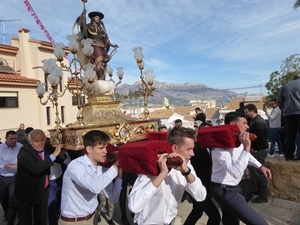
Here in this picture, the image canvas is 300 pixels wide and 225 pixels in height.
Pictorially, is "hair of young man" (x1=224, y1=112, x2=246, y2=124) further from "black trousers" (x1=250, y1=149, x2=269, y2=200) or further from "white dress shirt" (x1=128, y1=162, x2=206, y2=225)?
"black trousers" (x1=250, y1=149, x2=269, y2=200)

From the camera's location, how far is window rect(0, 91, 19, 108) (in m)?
17.9

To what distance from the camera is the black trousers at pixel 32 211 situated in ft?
11.7

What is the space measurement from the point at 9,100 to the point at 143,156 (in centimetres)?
1902

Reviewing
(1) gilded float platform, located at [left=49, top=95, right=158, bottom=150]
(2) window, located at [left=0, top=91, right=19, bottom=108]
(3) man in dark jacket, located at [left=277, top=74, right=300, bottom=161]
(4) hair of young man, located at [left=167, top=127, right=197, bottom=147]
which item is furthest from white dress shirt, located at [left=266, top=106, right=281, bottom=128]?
(2) window, located at [left=0, top=91, right=19, bottom=108]

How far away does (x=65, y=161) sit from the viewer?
4.27 m

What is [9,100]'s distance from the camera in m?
18.4

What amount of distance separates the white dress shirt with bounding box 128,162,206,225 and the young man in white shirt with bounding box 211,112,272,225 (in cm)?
81

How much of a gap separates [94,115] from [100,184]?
2.19m

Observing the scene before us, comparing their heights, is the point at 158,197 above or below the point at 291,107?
below

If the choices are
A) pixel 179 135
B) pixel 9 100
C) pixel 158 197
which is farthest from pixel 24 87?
pixel 158 197

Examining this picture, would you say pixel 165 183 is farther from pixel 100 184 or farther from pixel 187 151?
pixel 100 184

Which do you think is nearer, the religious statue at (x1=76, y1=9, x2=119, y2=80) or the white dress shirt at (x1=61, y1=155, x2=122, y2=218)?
the white dress shirt at (x1=61, y1=155, x2=122, y2=218)

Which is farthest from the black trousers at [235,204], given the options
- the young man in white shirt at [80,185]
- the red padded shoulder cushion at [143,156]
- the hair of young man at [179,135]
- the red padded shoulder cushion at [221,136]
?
the red padded shoulder cushion at [143,156]

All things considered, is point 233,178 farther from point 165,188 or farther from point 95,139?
point 95,139
